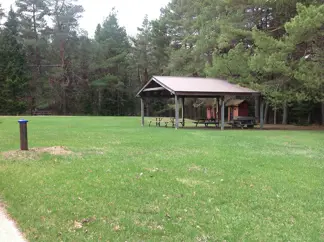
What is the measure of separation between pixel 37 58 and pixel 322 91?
38.8 meters

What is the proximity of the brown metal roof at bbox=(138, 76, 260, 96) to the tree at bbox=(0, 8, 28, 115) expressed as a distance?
76.4ft

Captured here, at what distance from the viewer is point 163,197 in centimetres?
558

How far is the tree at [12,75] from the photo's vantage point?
39.3 m

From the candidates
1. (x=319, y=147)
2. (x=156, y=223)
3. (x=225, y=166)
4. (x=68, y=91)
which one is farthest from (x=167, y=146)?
(x=68, y=91)

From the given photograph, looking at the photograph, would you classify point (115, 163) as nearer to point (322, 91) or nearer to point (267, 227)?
point (267, 227)

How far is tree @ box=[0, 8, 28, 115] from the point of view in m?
39.3

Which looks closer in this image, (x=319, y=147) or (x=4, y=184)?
(x=4, y=184)

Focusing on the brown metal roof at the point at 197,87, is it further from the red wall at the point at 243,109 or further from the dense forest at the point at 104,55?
the red wall at the point at 243,109

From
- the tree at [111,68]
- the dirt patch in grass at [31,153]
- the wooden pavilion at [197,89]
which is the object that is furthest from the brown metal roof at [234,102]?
the dirt patch in grass at [31,153]

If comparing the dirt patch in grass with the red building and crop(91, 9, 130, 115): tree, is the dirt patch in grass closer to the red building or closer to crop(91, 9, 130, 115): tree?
the red building

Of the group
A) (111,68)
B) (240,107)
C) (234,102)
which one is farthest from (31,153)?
(111,68)

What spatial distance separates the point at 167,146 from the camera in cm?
1145

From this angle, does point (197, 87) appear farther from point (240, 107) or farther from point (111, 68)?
point (111, 68)

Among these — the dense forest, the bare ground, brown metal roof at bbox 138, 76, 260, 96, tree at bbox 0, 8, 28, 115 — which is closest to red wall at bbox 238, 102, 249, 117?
the dense forest
